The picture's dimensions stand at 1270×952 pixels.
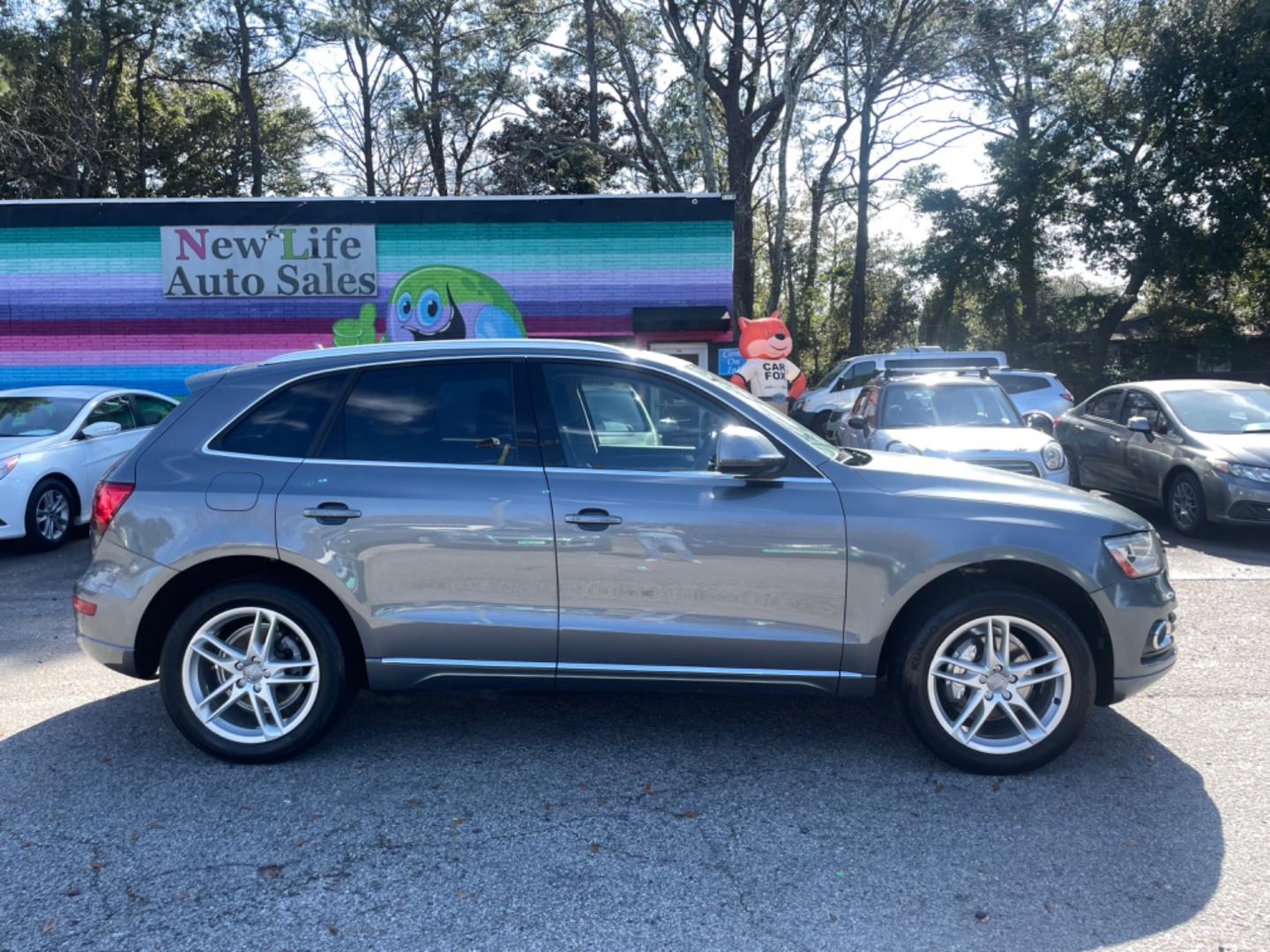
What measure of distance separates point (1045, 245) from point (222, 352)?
23.0 metres

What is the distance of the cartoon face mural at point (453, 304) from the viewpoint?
53.8ft

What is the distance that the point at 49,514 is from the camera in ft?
30.5

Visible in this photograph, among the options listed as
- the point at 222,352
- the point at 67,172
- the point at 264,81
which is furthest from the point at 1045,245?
the point at 67,172

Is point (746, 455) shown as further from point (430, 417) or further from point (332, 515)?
point (332, 515)

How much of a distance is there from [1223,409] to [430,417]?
922cm

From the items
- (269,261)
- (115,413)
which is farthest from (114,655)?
(269,261)

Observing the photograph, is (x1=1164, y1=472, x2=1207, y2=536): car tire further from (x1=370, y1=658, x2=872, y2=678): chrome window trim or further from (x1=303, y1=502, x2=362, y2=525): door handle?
(x1=303, y1=502, x2=362, y2=525): door handle

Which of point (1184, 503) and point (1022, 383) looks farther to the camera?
point (1022, 383)

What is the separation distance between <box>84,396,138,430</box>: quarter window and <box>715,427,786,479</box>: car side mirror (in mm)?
8379

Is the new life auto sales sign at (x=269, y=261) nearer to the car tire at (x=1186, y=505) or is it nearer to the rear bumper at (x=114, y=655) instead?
the car tire at (x=1186, y=505)

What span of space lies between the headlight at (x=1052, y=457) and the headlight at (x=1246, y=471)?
156 cm

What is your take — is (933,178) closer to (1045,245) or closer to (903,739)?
(1045,245)

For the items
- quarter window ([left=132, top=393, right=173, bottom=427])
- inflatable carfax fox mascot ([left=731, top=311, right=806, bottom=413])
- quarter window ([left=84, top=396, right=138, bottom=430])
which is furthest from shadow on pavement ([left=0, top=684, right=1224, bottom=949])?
inflatable carfax fox mascot ([left=731, top=311, right=806, bottom=413])

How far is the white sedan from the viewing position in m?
8.94
